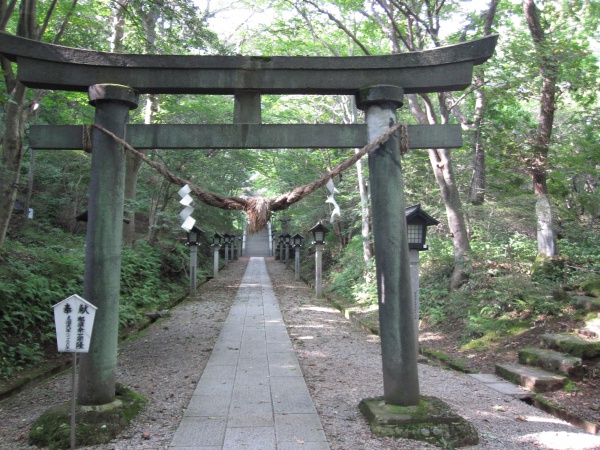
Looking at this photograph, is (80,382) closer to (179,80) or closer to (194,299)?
(179,80)

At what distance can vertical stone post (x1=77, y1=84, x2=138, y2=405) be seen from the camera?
4398 millimetres

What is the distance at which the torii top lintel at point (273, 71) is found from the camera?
4.70m

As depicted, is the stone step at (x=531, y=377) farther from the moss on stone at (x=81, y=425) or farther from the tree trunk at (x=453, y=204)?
the moss on stone at (x=81, y=425)

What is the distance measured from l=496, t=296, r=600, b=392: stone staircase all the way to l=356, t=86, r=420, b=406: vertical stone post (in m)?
2.80

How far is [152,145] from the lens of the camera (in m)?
4.73

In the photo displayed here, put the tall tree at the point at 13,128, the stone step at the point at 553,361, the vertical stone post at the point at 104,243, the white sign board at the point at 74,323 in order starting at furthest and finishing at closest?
the tall tree at the point at 13,128
the stone step at the point at 553,361
the vertical stone post at the point at 104,243
the white sign board at the point at 74,323

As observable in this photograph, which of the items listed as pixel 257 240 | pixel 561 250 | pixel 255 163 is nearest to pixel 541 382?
pixel 561 250

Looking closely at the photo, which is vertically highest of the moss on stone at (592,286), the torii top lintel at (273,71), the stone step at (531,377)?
the torii top lintel at (273,71)

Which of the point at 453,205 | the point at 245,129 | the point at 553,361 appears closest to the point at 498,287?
the point at 453,205

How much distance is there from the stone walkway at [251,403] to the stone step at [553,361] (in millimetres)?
3666

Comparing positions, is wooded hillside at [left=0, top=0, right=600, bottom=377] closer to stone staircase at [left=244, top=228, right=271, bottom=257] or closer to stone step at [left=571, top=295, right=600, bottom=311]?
stone step at [left=571, top=295, right=600, bottom=311]

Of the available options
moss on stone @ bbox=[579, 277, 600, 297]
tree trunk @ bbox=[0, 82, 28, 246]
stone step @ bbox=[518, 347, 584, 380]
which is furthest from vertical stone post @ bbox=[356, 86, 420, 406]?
tree trunk @ bbox=[0, 82, 28, 246]

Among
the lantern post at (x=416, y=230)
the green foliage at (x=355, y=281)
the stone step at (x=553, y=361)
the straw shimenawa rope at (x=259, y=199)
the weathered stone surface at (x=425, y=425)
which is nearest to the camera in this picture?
the weathered stone surface at (x=425, y=425)

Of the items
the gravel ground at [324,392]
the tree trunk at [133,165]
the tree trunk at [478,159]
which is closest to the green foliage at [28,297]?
the gravel ground at [324,392]
